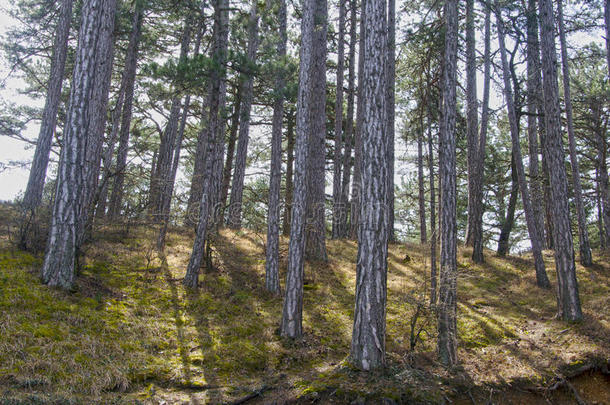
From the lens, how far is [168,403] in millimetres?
5023

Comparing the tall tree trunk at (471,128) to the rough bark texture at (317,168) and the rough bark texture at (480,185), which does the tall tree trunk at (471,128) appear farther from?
the rough bark texture at (317,168)

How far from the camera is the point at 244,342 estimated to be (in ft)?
23.7

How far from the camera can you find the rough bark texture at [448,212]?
22.2ft

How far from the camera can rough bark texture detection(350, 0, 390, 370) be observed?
6.00 metres

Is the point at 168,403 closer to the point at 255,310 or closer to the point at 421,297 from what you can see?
the point at 255,310

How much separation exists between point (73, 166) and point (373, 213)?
6.05 m

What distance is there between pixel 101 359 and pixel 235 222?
32.6ft

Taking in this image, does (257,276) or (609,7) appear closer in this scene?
(257,276)

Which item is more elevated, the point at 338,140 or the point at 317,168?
the point at 338,140

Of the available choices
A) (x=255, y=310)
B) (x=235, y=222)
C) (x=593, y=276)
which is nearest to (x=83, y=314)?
(x=255, y=310)

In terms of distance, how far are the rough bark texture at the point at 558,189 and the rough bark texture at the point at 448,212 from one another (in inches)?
137

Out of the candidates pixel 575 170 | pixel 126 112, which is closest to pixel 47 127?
pixel 126 112

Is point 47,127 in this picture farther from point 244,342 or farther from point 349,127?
point 349,127

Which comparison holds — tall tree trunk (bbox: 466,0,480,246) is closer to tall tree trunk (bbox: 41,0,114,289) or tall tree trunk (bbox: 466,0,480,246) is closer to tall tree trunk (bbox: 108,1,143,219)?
tall tree trunk (bbox: 108,1,143,219)
